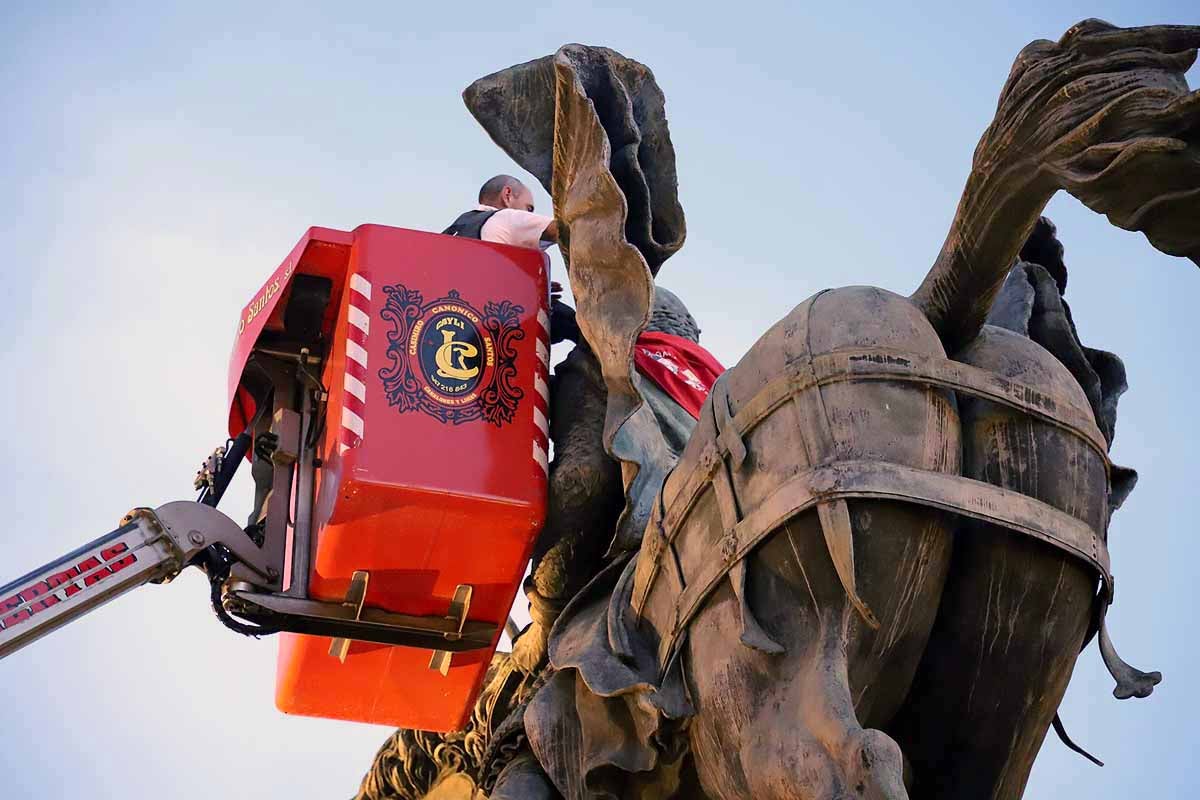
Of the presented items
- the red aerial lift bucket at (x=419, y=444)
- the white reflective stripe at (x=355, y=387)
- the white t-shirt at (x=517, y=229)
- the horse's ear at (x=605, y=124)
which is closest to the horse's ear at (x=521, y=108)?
the horse's ear at (x=605, y=124)

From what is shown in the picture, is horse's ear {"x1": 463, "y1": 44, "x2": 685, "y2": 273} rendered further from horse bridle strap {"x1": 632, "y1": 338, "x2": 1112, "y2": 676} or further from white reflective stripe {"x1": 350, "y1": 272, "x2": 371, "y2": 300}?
horse bridle strap {"x1": 632, "y1": 338, "x2": 1112, "y2": 676}

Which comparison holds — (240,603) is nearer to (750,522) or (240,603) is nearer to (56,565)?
(56,565)

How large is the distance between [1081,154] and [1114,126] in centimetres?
11

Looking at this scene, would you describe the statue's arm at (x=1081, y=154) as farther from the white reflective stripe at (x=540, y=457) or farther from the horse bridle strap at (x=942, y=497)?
the white reflective stripe at (x=540, y=457)

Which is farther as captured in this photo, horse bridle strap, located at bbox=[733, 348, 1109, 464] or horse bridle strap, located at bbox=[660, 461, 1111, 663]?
horse bridle strap, located at bbox=[733, 348, 1109, 464]

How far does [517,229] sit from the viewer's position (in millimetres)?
9531

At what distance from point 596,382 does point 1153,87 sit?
10.8ft

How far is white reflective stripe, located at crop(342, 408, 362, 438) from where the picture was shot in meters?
8.55

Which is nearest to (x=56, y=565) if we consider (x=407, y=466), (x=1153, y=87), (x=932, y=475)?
(x=407, y=466)

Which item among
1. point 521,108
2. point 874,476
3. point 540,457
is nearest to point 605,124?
point 521,108

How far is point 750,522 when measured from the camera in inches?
272

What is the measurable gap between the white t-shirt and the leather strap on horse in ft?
8.04

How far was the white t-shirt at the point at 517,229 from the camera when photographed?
31.1 ft

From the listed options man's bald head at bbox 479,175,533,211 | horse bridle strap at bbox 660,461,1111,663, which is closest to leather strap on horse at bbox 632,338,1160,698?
horse bridle strap at bbox 660,461,1111,663
